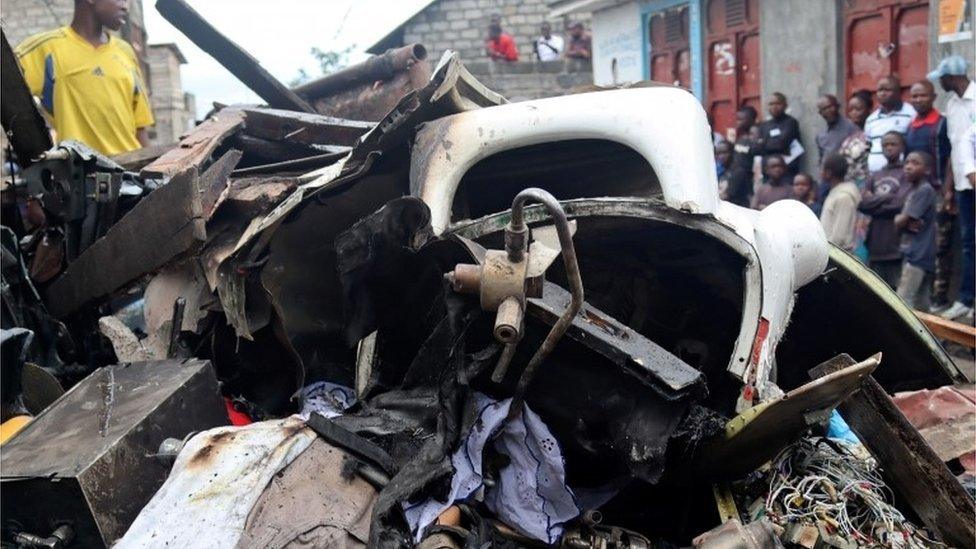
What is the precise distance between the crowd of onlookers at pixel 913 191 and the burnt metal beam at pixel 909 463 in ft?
12.4

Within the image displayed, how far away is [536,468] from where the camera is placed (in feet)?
9.35

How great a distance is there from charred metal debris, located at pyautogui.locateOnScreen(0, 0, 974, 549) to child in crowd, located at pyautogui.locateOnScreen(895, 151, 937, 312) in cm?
356

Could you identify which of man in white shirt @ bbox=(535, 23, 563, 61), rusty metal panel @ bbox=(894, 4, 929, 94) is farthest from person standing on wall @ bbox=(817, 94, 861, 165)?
man in white shirt @ bbox=(535, 23, 563, 61)

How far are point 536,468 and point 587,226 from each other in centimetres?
78

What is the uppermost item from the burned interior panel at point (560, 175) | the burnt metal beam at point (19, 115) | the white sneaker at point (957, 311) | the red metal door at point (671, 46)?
the red metal door at point (671, 46)

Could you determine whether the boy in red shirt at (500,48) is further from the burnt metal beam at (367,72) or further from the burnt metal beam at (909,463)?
the burnt metal beam at (909,463)

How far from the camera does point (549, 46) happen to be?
58.2ft

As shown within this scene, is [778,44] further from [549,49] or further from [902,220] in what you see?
[549,49]

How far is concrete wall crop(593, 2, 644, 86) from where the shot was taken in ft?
48.9

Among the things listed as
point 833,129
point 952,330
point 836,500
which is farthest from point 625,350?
point 833,129

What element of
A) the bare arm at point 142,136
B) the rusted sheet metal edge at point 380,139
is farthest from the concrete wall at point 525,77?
the rusted sheet metal edge at point 380,139

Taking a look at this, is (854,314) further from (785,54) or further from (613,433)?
(785,54)

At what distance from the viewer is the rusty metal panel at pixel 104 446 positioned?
2643mm

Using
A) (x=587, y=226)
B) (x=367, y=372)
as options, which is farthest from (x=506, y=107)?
(x=367, y=372)
